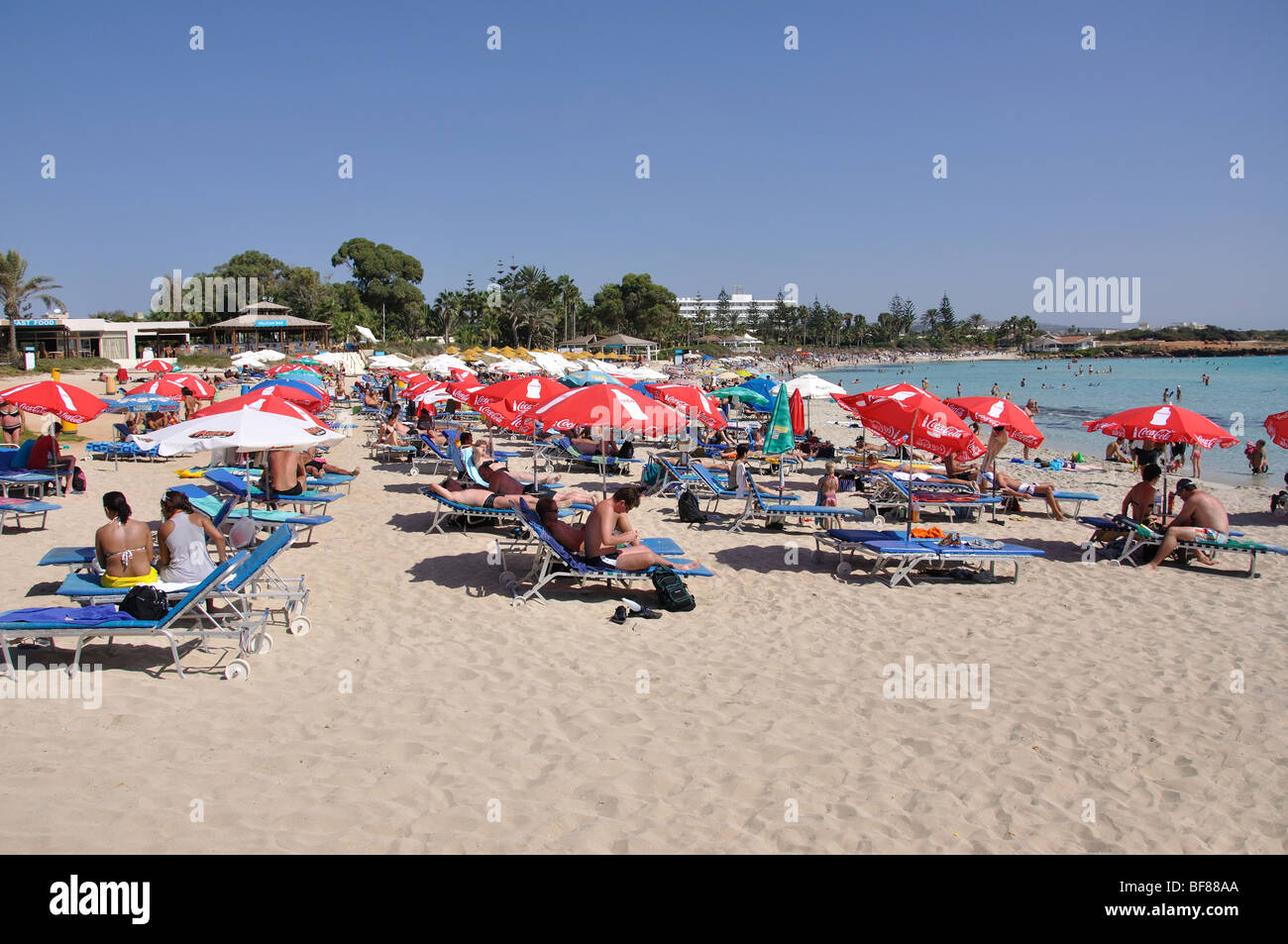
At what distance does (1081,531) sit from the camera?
10.4 meters

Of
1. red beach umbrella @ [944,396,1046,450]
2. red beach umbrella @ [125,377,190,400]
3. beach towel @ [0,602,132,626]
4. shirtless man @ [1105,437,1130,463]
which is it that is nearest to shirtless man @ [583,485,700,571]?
beach towel @ [0,602,132,626]

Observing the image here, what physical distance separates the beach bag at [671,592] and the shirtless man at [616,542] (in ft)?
0.25

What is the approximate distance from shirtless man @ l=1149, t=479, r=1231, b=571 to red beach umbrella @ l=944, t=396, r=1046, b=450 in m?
1.94

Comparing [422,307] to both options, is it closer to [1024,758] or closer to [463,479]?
[463,479]

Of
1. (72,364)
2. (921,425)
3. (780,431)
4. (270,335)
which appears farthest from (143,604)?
(270,335)

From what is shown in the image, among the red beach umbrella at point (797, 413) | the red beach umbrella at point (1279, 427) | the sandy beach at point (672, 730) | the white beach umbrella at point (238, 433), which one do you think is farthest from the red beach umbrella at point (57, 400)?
the red beach umbrella at point (1279, 427)

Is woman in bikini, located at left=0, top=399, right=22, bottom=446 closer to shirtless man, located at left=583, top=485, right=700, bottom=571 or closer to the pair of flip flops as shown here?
shirtless man, located at left=583, top=485, right=700, bottom=571

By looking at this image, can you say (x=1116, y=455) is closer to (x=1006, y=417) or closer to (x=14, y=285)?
(x=1006, y=417)

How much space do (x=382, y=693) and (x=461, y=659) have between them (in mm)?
698

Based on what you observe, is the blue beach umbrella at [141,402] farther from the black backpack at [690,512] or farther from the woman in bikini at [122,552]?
the woman in bikini at [122,552]

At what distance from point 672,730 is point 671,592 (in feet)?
7.21

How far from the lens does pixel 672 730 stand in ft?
14.5

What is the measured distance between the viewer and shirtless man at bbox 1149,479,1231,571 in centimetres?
834

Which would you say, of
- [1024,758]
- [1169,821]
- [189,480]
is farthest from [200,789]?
[189,480]
